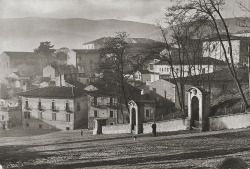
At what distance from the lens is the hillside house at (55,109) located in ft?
124

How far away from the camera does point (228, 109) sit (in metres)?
16.6

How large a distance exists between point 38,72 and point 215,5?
180ft

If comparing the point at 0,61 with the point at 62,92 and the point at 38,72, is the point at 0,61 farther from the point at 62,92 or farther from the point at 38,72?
the point at 62,92

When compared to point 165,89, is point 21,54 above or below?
above

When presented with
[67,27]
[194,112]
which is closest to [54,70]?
[67,27]

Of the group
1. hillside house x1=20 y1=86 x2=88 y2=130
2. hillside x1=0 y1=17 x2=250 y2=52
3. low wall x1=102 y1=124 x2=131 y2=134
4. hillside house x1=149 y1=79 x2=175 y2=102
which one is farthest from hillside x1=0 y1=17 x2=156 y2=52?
hillside house x1=20 y1=86 x2=88 y2=130

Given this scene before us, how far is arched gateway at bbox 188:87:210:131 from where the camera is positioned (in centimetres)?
1620

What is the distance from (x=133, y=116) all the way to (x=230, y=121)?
7.65m

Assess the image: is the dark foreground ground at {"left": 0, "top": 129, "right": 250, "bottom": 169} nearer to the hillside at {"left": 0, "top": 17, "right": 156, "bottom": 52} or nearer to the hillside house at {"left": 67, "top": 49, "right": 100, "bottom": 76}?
the hillside at {"left": 0, "top": 17, "right": 156, "bottom": 52}

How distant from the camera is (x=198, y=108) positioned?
17109 mm

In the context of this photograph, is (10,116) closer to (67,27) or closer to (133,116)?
(67,27)

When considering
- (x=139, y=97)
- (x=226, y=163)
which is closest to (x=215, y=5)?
(x=226, y=163)

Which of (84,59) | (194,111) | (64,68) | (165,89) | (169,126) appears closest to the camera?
(194,111)

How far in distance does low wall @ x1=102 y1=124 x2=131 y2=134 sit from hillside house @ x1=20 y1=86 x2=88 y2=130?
14097 millimetres
